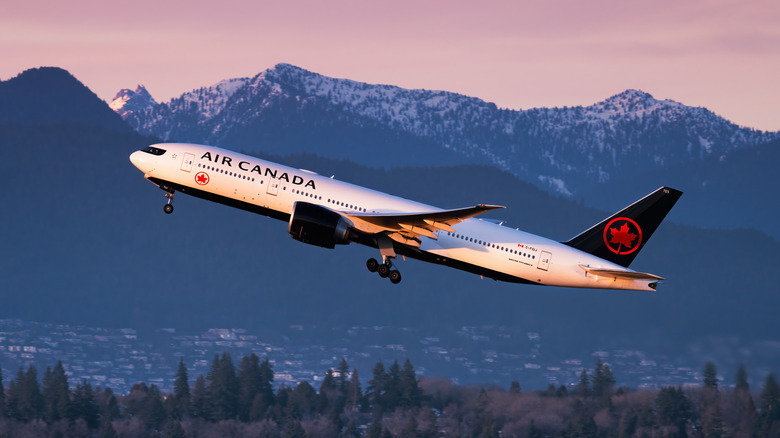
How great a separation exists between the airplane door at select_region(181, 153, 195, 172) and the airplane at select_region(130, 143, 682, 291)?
62 mm

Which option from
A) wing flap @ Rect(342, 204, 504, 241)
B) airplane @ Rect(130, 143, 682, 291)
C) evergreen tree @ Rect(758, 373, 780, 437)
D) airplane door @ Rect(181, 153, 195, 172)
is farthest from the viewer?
evergreen tree @ Rect(758, 373, 780, 437)

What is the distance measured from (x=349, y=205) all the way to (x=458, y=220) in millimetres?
7213

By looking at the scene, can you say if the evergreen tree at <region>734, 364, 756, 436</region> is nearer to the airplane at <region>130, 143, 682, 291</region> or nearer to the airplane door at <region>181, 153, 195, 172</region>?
the airplane at <region>130, 143, 682, 291</region>

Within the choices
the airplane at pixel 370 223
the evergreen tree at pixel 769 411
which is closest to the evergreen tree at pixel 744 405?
the evergreen tree at pixel 769 411

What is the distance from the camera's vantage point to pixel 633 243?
73.3 meters

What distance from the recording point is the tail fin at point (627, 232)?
73188 mm

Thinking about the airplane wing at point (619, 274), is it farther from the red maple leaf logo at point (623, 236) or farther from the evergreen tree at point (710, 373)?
the evergreen tree at point (710, 373)

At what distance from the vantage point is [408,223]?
6606cm

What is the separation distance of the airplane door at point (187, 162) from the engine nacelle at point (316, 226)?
777 cm

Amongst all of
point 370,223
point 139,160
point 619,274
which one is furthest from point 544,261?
point 139,160

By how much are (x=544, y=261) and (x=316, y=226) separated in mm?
14949

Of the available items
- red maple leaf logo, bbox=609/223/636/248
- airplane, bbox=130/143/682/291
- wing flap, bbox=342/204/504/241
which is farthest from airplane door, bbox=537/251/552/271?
wing flap, bbox=342/204/504/241

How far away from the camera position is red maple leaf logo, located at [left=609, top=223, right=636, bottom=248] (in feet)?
240

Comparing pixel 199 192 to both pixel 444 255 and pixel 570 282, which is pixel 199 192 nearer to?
pixel 444 255
